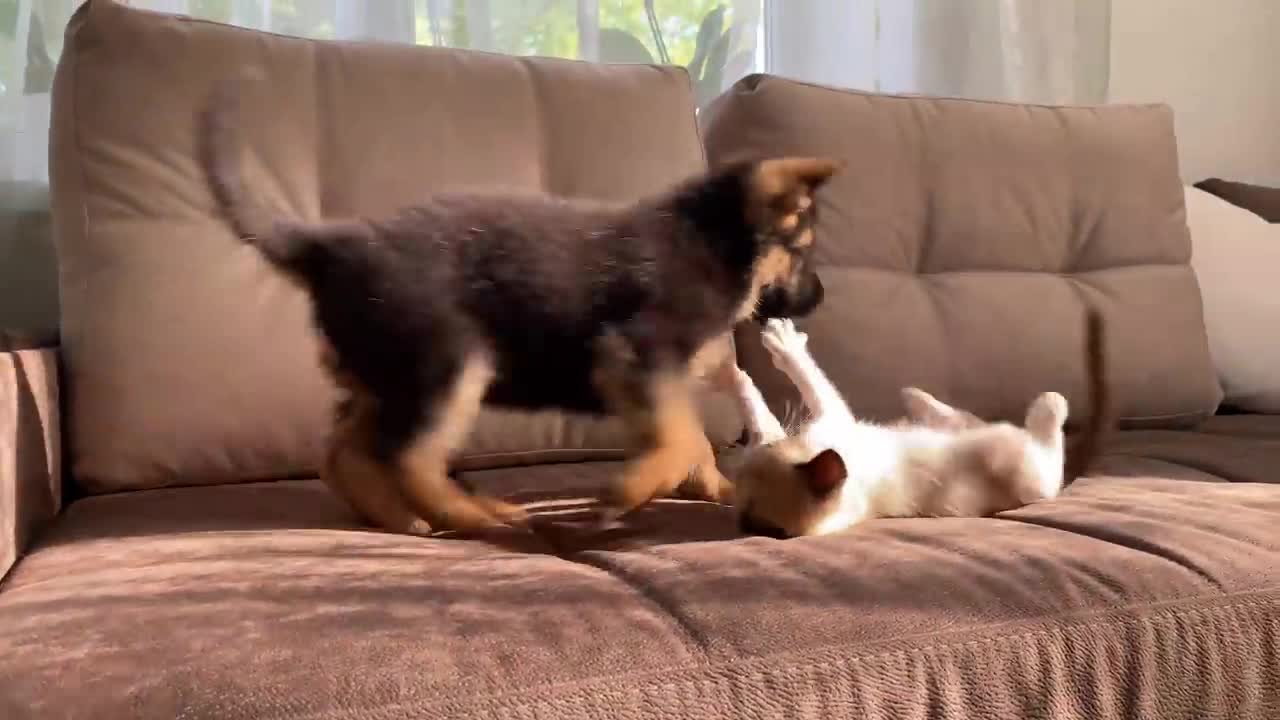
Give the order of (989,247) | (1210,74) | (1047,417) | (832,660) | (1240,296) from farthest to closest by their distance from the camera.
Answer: (1210,74)
(1240,296)
(989,247)
(1047,417)
(832,660)

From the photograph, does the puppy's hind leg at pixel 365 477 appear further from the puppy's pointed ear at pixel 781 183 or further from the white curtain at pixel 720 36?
the white curtain at pixel 720 36

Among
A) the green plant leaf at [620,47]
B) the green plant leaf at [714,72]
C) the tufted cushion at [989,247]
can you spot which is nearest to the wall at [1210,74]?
the tufted cushion at [989,247]

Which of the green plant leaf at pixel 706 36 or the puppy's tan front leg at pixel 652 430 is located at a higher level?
the green plant leaf at pixel 706 36

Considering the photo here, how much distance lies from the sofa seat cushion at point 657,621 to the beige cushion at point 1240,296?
0.77 m

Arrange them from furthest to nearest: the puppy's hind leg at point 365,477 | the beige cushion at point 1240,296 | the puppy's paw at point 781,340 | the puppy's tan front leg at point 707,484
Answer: the beige cushion at point 1240,296 < the puppy's paw at point 781,340 < the puppy's tan front leg at point 707,484 < the puppy's hind leg at point 365,477

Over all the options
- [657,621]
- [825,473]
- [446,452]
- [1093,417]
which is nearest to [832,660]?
[657,621]

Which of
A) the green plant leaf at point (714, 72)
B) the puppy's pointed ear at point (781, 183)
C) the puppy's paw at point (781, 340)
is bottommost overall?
the puppy's paw at point (781, 340)

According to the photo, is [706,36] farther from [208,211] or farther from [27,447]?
[27,447]

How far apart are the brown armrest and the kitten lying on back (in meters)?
0.59

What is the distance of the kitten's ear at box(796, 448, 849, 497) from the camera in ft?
2.68

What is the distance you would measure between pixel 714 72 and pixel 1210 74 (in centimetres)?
113

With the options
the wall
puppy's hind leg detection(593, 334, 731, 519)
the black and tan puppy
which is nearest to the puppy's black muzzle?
the black and tan puppy

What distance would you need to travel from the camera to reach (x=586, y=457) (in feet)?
3.83

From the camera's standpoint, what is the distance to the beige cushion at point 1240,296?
5.02 ft
